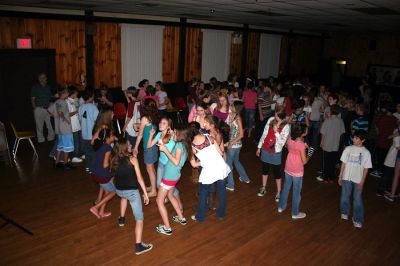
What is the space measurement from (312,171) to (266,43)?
32.3 ft

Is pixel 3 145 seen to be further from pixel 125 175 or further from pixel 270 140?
pixel 270 140

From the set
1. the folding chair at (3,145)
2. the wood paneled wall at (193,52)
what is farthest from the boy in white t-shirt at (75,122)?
the wood paneled wall at (193,52)

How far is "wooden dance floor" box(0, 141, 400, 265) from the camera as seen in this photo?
410 cm

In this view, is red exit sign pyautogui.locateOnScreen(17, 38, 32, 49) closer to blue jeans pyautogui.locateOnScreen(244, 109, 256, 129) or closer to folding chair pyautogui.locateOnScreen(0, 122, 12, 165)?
folding chair pyautogui.locateOnScreen(0, 122, 12, 165)

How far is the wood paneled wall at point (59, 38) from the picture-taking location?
25.2 feet

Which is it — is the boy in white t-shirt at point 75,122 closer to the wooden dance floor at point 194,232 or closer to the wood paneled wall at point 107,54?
the wooden dance floor at point 194,232

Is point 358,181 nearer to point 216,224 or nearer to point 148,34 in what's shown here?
point 216,224

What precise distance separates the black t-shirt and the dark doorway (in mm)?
5397

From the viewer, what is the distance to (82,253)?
4078 mm

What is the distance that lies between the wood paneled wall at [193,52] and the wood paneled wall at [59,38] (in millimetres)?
4002

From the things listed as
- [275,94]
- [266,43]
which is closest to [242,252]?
[275,94]

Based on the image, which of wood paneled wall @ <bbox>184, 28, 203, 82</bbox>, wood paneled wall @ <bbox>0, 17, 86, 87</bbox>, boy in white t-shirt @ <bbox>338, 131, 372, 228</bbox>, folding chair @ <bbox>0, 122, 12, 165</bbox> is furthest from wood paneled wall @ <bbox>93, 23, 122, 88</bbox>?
boy in white t-shirt @ <bbox>338, 131, 372, 228</bbox>

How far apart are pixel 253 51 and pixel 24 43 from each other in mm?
9705

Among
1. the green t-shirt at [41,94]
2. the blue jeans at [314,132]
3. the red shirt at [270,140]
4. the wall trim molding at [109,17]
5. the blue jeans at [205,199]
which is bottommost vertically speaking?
the blue jeans at [205,199]
